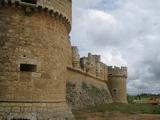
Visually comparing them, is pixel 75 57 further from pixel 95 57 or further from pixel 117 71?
pixel 117 71

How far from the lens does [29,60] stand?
34.5 ft

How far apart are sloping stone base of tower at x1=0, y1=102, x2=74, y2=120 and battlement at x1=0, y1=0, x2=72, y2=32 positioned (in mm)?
3723

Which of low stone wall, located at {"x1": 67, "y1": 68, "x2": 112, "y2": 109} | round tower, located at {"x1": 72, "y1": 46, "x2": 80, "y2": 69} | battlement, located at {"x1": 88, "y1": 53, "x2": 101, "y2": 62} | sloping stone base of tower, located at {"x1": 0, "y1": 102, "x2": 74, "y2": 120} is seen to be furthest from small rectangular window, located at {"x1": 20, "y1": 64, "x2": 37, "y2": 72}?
battlement, located at {"x1": 88, "y1": 53, "x2": 101, "y2": 62}

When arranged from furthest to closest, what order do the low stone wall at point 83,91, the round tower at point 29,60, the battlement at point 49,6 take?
the low stone wall at point 83,91 → the battlement at point 49,6 → the round tower at point 29,60

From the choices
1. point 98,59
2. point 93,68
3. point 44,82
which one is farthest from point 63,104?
point 98,59

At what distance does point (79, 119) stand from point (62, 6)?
6687 millimetres

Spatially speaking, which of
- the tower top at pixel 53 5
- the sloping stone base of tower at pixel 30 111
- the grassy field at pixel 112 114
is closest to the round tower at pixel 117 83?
the grassy field at pixel 112 114

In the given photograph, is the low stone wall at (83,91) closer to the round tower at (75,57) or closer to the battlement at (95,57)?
the round tower at (75,57)

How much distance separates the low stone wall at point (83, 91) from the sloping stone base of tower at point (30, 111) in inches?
297

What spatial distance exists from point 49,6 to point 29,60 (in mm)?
2449

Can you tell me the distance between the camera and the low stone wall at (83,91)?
64.6 ft

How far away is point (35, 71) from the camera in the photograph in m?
10.7

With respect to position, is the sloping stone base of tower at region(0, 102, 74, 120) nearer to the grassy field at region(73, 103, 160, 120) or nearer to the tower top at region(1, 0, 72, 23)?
the tower top at region(1, 0, 72, 23)

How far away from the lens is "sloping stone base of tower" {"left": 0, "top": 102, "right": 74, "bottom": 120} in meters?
9.87
